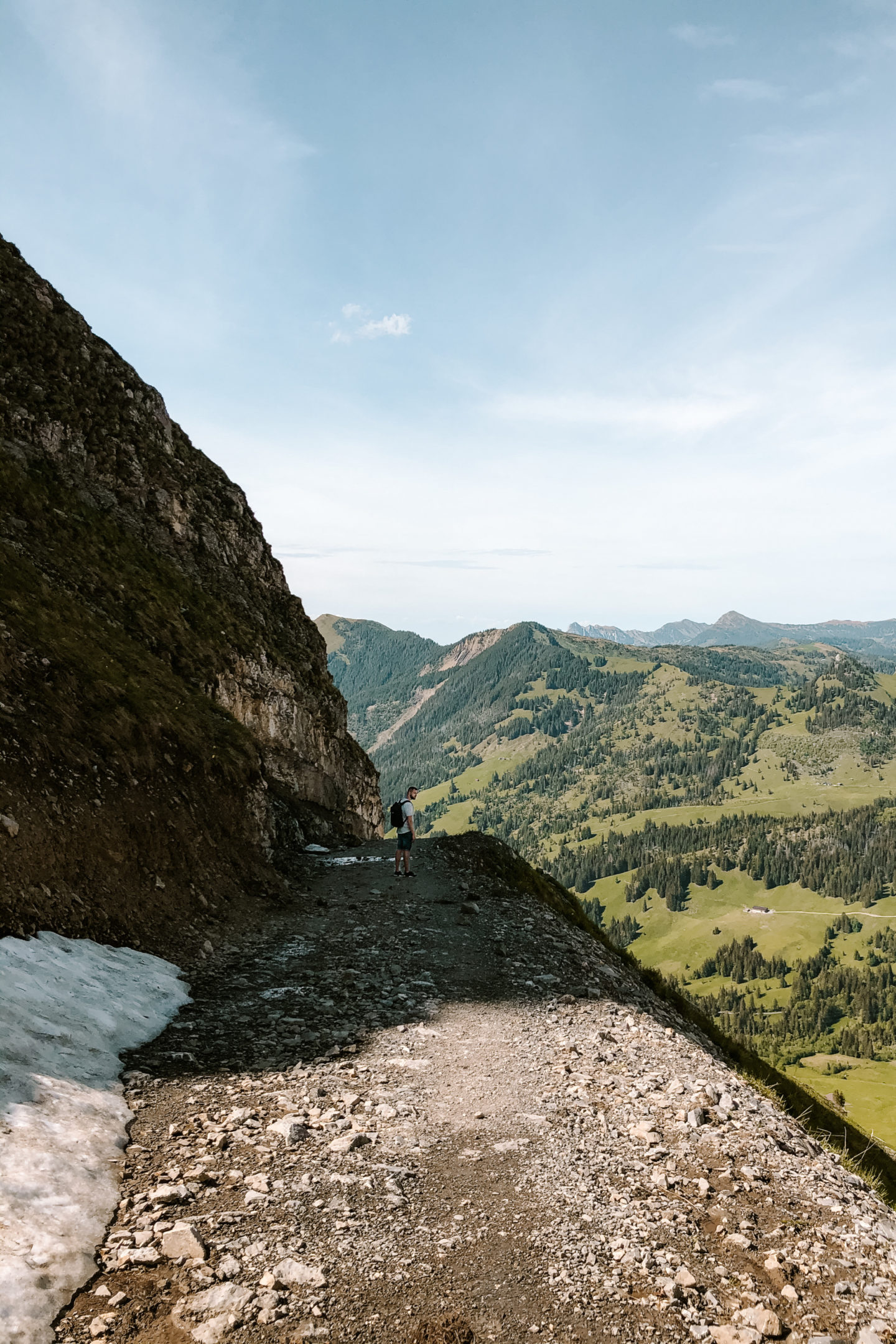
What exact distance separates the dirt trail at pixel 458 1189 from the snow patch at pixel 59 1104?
29cm

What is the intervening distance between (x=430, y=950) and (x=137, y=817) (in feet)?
29.6

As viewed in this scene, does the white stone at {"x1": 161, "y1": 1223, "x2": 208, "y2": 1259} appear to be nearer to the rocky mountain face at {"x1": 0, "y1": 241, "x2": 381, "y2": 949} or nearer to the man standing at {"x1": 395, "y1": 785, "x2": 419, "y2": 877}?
the rocky mountain face at {"x1": 0, "y1": 241, "x2": 381, "y2": 949}

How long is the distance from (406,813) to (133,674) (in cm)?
1172

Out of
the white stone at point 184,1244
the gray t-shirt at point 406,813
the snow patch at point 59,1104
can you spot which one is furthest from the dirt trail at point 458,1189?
the gray t-shirt at point 406,813

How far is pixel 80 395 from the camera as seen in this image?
130ft

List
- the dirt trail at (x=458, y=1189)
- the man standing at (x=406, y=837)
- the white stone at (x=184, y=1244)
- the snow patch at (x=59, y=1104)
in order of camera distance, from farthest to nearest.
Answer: the man standing at (x=406, y=837) → the white stone at (x=184, y=1244) → the dirt trail at (x=458, y=1189) → the snow patch at (x=59, y=1104)

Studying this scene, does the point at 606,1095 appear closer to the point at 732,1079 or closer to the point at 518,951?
the point at 732,1079

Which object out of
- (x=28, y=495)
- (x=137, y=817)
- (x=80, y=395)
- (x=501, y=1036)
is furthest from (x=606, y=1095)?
(x=80, y=395)

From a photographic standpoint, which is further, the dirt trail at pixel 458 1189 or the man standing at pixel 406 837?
the man standing at pixel 406 837

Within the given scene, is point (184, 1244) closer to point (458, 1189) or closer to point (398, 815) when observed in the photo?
point (458, 1189)

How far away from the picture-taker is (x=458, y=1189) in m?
8.52

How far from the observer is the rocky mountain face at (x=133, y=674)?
55.2 ft

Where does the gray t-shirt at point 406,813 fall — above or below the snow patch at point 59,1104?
below

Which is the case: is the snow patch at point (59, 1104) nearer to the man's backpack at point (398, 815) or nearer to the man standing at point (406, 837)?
the man standing at point (406, 837)
